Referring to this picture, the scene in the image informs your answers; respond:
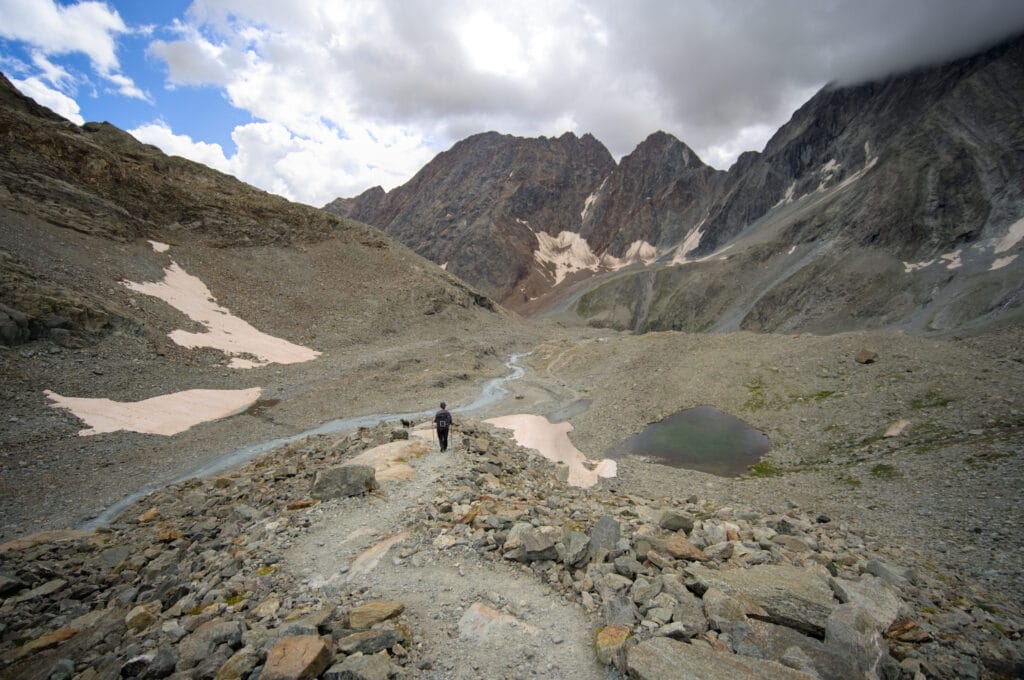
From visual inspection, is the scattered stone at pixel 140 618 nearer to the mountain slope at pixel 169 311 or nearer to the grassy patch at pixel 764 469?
the mountain slope at pixel 169 311

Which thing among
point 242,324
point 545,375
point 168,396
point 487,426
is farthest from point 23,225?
point 545,375

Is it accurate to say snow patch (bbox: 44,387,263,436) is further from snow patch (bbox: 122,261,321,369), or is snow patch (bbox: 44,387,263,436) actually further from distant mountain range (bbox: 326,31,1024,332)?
distant mountain range (bbox: 326,31,1024,332)

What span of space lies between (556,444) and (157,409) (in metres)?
26.8

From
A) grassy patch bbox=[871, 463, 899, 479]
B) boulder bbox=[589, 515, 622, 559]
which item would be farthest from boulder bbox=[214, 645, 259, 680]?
grassy patch bbox=[871, 463, 899, 479]

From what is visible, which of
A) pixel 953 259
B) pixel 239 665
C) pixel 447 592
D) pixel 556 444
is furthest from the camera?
pixel 953 259

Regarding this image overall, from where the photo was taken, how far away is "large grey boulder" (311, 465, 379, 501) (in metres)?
14.1

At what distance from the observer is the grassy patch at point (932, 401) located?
24.9 metres

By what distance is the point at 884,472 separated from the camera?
21.1 metres

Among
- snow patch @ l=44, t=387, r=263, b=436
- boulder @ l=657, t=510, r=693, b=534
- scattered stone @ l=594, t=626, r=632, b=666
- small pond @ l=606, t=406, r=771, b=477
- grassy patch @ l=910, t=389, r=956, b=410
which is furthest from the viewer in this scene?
snow patch @ l=44, t=387, r=263, b=436

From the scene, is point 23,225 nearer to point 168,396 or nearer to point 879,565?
point 168,396

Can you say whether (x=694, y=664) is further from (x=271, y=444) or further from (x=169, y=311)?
(x=169, y=311)

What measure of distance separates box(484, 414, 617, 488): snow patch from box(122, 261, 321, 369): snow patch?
27240mm

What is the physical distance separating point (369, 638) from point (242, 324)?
5455 centimetres

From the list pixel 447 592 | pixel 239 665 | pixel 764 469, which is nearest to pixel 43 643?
pixel 239 665
